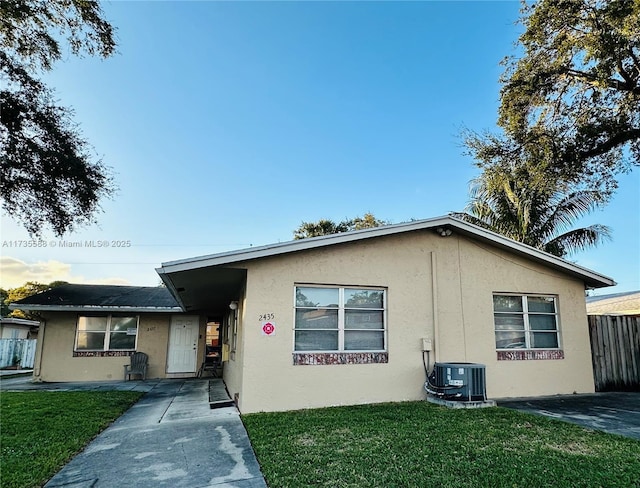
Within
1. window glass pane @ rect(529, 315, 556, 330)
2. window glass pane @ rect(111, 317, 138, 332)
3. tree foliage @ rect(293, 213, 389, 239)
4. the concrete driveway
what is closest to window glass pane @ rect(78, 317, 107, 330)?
window glass pane @ rect(111, 317, 138, 332)

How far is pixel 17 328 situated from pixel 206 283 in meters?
21.7

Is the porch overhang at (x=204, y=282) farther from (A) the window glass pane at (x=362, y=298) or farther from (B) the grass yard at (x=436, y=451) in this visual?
(B) the grass yard at (x=436, y=451)

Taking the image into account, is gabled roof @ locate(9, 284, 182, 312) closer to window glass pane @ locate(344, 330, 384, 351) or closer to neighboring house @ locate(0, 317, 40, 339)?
neighboring house @ locate(0, 317, 40, 339)

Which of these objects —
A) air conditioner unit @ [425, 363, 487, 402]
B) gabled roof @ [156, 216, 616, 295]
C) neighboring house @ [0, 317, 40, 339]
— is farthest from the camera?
neighboring house @ [0, 317, 40, 339]

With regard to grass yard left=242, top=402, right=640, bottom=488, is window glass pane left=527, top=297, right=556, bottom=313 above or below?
above

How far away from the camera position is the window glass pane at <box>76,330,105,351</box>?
13.7m

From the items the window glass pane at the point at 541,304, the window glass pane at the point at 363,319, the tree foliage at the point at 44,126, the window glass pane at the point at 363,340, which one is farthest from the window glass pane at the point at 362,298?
the tree foliage at the point at 44,126

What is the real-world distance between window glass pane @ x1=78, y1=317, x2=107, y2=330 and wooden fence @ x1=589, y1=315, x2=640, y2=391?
50.2 ft

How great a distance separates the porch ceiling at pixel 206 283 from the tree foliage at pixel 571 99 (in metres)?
9.53

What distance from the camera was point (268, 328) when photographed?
288 inches

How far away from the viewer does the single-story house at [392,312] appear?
7328mm

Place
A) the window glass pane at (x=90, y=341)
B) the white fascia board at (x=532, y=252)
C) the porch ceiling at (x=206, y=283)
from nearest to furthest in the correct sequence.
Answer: the porch ceiling at (x=206, y=283) < the white fascia board at (x=532, y=252) < the window glass pane at (x=90, y=341)

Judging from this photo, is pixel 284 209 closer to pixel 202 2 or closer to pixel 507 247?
pixel 202 2

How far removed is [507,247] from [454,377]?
137 inches
